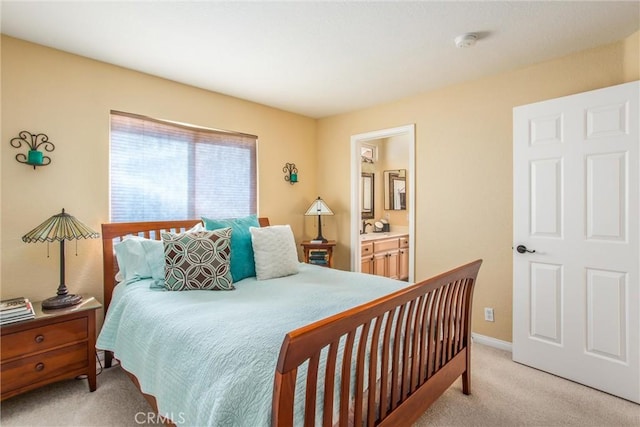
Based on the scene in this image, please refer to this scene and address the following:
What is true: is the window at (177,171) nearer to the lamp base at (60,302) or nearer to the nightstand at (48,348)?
the lamp base at (60,302)

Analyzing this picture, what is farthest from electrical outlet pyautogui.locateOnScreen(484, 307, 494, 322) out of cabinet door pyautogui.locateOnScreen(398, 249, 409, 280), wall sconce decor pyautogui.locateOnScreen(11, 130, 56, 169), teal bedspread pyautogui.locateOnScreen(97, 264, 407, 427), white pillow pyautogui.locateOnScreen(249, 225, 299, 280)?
wall sconce decor pyautogui.locateOnScreen(11, 130, 56, 169)

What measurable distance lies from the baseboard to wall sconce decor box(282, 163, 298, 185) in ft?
8.43

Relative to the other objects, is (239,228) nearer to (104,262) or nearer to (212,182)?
(212,182)

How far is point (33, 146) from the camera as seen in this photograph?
2.25 metres

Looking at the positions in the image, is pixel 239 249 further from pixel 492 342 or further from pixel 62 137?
pixel 492 342

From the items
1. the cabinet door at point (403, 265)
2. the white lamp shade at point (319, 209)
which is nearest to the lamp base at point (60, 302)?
the white lamp shade at point (319, 209)

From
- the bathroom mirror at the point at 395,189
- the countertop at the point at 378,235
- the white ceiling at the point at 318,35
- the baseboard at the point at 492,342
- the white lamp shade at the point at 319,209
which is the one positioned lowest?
the baseboard at the point at 492,342

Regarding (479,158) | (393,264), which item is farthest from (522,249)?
(393,264)

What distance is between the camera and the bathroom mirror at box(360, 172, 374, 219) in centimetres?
491

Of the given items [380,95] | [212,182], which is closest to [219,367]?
[212,182]

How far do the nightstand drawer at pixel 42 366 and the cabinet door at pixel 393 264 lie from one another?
137 inches

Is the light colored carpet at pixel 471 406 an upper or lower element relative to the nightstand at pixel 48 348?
lower

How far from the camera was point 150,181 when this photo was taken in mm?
2832

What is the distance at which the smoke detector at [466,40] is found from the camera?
6.96ft
